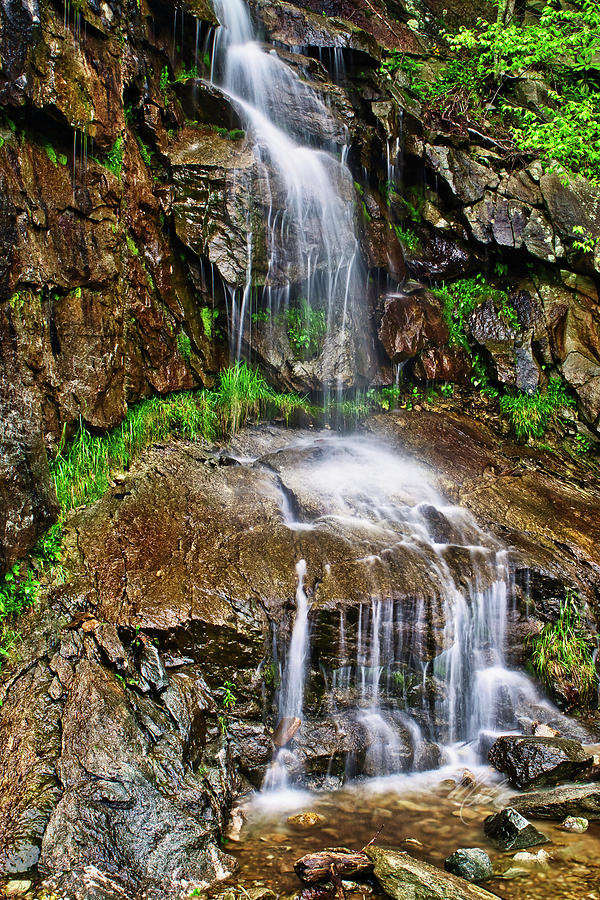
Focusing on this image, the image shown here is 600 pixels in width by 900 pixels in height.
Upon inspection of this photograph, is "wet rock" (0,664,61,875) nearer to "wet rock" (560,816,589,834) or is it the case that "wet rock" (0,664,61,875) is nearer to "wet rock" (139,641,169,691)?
"wet rock" (139,641,169,691)

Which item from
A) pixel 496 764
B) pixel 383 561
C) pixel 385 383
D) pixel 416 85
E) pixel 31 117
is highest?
pixel 416 85

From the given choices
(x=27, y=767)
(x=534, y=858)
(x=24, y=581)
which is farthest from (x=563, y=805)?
(x=24, y=581)

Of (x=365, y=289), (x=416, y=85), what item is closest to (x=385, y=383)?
(x=365, y=289)

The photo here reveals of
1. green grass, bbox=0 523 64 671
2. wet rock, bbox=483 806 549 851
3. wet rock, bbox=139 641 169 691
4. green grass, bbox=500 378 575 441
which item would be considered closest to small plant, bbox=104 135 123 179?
green grass, bbox=0 523 64 671

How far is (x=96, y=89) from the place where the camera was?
19.7ft

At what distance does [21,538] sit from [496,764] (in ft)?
13.7

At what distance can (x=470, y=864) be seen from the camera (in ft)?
11.0

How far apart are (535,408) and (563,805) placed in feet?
→ 18.7

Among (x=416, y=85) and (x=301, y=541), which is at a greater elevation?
(x=416, y=85)

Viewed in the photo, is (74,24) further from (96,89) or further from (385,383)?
(385,383)

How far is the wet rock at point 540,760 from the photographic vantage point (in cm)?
431

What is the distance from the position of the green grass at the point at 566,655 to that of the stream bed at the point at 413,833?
4.00ft

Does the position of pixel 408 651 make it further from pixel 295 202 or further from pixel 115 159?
pixel 295 202

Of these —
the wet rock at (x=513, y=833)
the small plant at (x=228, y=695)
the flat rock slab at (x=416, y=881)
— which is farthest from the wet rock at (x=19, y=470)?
the wet rock at (x=513, y=833)
